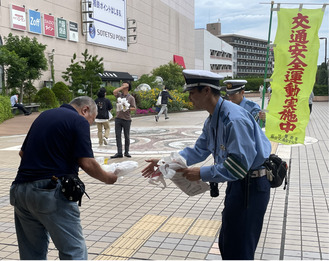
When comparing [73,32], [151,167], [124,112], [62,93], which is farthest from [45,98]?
[151,167]

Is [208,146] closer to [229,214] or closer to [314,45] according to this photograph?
[229,214]

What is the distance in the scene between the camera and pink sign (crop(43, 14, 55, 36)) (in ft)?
95.7

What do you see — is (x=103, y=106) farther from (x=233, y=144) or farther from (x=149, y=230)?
(x=233, y=144)

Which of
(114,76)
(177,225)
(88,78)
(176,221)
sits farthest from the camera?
(114,76)

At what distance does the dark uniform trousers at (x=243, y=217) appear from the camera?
2578 millimetres

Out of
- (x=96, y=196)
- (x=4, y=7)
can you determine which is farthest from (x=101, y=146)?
(x=4, y=7)

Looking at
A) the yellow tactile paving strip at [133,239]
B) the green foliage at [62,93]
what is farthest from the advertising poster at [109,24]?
the yellow tactile paving strip at [133,239]

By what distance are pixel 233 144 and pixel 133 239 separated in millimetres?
2413

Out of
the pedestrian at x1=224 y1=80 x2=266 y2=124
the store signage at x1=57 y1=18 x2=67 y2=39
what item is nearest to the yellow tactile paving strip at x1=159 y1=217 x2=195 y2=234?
the pedestrian at x1=224 y1=80 x2=266 y2=124

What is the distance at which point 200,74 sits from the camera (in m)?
2.52

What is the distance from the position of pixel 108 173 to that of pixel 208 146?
806 mm

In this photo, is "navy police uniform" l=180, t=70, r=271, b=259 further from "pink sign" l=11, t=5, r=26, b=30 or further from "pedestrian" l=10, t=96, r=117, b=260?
"pink sign" l=11, t=5, r=26, b=30

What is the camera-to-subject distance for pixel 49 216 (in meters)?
2.49

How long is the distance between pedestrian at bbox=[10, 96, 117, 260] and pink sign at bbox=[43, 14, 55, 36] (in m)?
28.8
